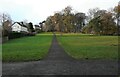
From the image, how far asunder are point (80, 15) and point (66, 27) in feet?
51.8

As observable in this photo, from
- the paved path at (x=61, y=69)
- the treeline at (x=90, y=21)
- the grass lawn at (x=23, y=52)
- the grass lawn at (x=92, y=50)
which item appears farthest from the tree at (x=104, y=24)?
the paved path at (x=61, y=69)

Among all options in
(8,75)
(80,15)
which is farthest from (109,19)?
(8,75)

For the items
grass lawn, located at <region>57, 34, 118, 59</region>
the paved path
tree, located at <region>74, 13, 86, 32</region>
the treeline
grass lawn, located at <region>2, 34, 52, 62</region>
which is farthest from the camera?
tree, located at <region>74, 13, 86, 32</region>

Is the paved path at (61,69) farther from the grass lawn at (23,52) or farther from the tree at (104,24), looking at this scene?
the tree at (104,24)

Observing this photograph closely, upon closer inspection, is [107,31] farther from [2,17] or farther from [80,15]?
[2,17]

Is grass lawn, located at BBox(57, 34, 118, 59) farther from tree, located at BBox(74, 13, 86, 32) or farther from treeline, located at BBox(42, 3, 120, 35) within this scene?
tree, located at BBox(74, 13, 86, 32)

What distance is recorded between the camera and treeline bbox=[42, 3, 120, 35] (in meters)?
112

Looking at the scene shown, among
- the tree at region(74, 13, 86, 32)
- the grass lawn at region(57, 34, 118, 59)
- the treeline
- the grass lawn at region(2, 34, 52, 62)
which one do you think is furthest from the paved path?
the tree at region(74, 13, 86, 32)

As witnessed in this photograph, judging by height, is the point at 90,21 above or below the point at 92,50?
above

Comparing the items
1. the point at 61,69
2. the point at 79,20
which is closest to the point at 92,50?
the point at 61,69

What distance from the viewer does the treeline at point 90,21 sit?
112312 mm

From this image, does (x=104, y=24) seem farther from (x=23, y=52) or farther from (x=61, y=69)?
(x=61, y=69)

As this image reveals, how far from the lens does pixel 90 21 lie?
393 feet

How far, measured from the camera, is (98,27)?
114438 millimetres
